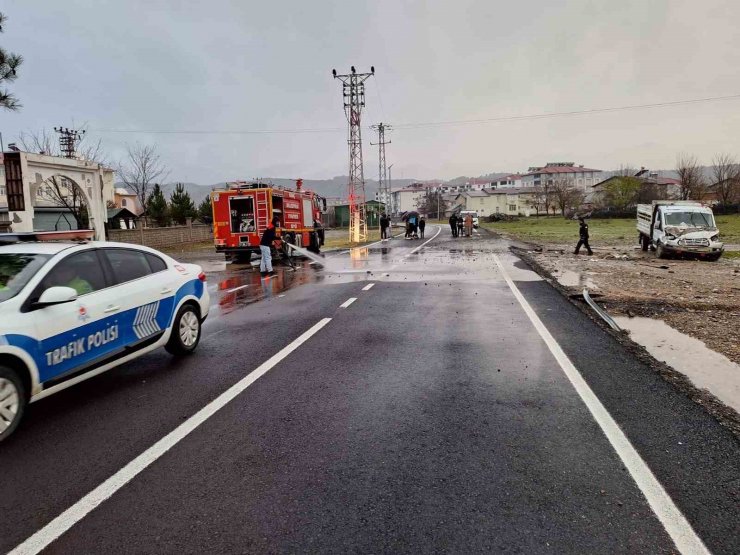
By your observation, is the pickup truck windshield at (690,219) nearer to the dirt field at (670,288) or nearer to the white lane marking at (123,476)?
the dirt field at (670,288)

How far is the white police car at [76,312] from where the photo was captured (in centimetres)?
427

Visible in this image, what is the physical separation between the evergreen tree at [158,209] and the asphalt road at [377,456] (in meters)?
39.0

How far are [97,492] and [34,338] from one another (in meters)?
1.67

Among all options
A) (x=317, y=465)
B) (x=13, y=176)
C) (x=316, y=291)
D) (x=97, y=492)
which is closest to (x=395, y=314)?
(x=316, y=291)

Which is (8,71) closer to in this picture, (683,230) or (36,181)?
(36,181)

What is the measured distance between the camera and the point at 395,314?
31.2ft

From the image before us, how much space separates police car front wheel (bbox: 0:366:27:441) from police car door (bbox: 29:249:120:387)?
22 cm

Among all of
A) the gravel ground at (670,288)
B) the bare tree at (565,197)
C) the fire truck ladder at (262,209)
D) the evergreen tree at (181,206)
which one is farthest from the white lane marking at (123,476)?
the bare tree at (565,197)

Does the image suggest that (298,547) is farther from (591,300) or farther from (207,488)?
(591,300)

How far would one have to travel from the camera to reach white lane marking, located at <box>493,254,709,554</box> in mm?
2838

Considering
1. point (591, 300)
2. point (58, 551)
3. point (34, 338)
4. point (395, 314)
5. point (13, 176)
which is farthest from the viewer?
point (13, 176)

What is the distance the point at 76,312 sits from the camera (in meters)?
4.84

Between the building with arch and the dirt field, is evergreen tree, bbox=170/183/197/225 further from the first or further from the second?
the dirt field

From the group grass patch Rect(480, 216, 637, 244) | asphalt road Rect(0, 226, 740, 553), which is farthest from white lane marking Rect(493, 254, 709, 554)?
grass patch Rect(480, 216, 637, 244)
